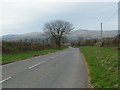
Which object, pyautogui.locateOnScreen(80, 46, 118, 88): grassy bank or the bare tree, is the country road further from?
the bare tree

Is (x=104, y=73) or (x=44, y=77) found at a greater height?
(x=104, y=73)

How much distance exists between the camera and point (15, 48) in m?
34.1

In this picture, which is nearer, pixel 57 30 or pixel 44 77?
pixel 44 77

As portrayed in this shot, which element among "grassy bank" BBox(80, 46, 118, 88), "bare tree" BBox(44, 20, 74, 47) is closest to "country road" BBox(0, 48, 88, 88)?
"grassy bank" BBox(80, 46, 118, 88)

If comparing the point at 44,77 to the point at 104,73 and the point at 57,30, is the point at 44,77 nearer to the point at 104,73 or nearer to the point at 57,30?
the point at 104,73

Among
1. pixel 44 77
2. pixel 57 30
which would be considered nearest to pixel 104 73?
pixel 44 77

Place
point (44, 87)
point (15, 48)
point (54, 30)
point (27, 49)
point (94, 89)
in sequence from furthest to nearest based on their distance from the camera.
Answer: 1. point (54, 30)
2. point (27, 49)
3. point (15, 48)
4. point (44, 87)
5. point (94, 89)

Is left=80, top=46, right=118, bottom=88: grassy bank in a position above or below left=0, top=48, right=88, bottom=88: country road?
above

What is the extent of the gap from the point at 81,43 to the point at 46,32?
6078 cm

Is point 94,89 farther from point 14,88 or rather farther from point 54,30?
point 54,30

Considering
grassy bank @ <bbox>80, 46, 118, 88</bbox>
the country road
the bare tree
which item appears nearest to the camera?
grassy bank @ <bbox>80, 46, 118, 88</bbox>

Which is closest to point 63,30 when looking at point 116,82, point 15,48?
point 15,48

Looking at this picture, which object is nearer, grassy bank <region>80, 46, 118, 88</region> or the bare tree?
grassy bank <region>80, 46, 118, 88</region>

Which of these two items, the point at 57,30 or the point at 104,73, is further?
the point at 57,30
